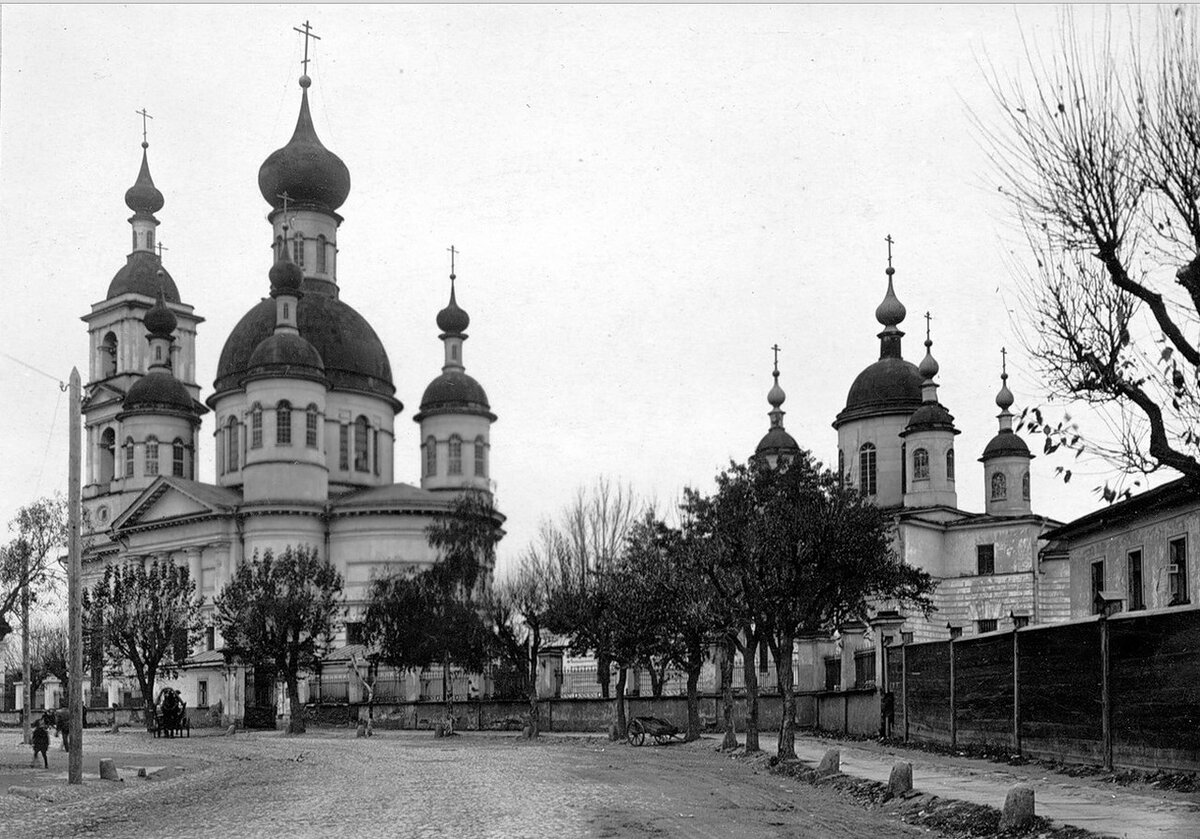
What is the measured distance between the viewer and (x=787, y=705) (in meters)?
28.4

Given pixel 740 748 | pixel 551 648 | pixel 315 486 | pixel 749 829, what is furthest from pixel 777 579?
pixel 315 486

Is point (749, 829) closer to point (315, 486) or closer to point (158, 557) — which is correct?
point (315, 486)

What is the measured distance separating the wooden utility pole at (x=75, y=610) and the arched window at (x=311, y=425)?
44641 mm

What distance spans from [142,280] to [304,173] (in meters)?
14.5

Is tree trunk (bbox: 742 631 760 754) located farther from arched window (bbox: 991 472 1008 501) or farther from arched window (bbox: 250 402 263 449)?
arched window (bbox: 250 402 263 449)

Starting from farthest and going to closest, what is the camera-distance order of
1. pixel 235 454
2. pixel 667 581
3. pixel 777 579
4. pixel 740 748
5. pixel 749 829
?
pixel 235 454
pixel 667 581
pixel 740 748
pixel 777 579
pixel 749 829

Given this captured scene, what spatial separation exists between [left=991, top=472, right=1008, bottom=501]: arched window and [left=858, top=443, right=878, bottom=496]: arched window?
5.06 m

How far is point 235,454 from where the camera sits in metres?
75.9

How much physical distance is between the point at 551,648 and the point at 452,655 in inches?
202

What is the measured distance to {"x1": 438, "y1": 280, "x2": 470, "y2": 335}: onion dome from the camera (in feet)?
262

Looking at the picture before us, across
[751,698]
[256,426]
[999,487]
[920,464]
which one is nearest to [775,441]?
[920,464]

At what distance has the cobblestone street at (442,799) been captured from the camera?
15953 millimetres

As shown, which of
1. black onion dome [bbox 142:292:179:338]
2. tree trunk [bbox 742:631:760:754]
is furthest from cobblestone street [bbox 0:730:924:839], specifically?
black onion dome [bbox 142:292:179:338]

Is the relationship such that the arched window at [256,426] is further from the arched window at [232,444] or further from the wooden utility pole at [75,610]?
the wooden utility pole at [75,610]
